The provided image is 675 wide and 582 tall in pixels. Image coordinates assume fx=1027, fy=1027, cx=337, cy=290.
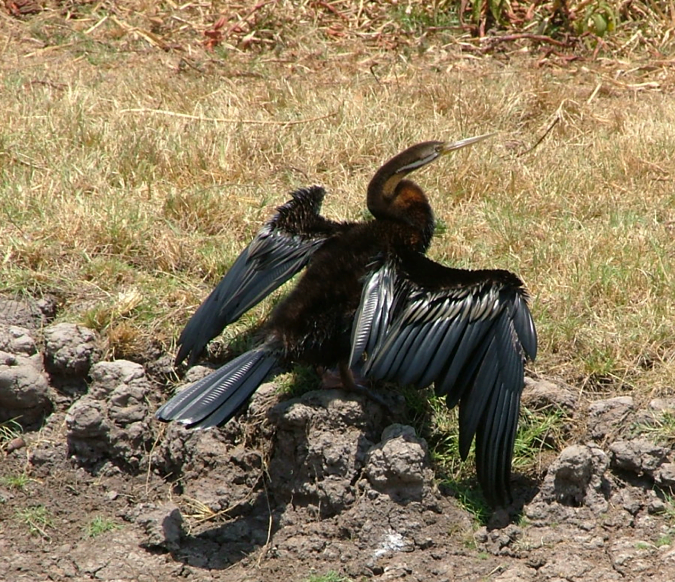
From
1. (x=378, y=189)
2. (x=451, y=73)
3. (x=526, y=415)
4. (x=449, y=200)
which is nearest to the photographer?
(x=526, y=415)

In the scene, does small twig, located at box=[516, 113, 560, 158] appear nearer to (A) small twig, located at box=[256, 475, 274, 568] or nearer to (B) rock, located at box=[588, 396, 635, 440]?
(B) rock, located at box=[588, 396, 635, 440]

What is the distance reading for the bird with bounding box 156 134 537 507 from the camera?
3721 millimetres

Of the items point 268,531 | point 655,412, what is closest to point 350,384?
point 268,531

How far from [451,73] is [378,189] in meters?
3.10

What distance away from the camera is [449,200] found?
5.61 meters

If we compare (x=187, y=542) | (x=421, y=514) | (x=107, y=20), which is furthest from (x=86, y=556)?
(x=107, y=20)

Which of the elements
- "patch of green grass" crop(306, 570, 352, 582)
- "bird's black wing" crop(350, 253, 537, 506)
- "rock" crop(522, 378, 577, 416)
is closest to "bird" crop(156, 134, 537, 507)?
"bird's black wing" crop(350, 253, 537, 506)

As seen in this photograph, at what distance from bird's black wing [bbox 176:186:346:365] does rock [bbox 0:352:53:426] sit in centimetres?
60

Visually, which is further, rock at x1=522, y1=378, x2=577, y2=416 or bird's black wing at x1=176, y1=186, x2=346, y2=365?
bird's black wing at x1=176, y1=186, x2=346, y2=365

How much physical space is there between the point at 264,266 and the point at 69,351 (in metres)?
0.91

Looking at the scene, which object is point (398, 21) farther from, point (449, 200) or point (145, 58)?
point (449, 200)

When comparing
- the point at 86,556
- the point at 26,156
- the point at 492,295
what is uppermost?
the point at 492,295

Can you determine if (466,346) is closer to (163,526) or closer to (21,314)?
(163,526)

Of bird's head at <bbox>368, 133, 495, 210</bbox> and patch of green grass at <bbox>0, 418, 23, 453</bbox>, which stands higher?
bird's head at <bbox>368, 133, 495, 210</bbox>
